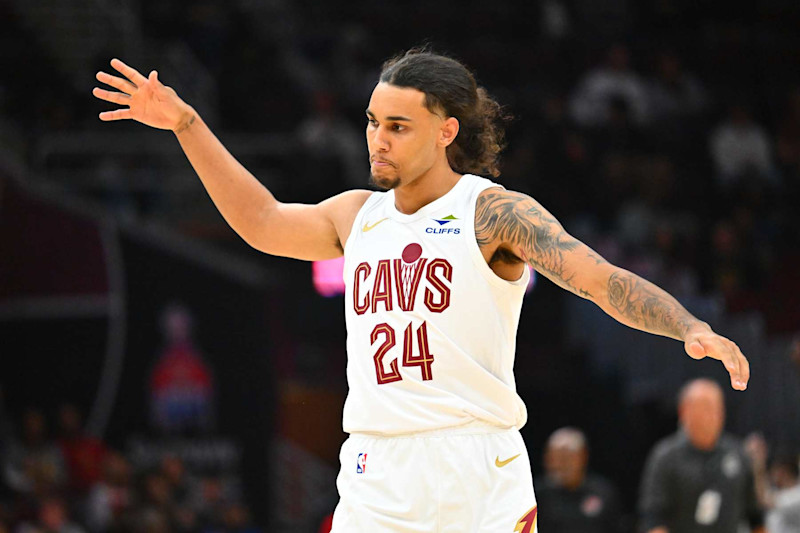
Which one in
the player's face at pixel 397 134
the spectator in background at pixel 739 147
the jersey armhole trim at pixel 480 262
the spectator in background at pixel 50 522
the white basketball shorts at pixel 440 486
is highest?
the spectator in background at pixel 739 147

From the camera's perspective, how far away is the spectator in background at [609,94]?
56.7 ft

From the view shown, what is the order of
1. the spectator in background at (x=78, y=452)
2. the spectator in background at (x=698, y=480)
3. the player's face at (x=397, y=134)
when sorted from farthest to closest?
the spectator in background at (x=78, y=452) < the spectator in background at (x=698, y=480) < the player's face at (x=397, y=134)

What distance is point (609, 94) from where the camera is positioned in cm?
1753

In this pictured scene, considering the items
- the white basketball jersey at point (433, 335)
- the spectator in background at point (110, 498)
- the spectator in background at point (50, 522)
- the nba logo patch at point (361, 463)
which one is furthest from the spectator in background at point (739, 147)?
the nba logo patch at point (361, 463)

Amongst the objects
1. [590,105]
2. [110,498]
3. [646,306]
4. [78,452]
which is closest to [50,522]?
[110,498]

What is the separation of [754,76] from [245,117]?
7.90 meters

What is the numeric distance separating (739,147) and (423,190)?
44.8 ft

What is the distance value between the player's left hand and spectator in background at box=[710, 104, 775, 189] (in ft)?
45.7

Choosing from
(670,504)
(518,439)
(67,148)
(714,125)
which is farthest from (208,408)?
(518,439)

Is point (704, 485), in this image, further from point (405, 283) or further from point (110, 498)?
point (110, 498)

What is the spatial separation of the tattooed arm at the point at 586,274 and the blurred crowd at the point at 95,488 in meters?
8.42

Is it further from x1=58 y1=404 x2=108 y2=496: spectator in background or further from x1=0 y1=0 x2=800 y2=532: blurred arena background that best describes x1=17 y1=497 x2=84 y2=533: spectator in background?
x1=58 y1=404 x2=108 y2=496: spectator in background

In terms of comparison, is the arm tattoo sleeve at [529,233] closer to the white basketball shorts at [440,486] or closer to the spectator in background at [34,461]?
the white basketball shorts at [440,486]

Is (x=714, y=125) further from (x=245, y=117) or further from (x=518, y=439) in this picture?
(x=518, y=439)
